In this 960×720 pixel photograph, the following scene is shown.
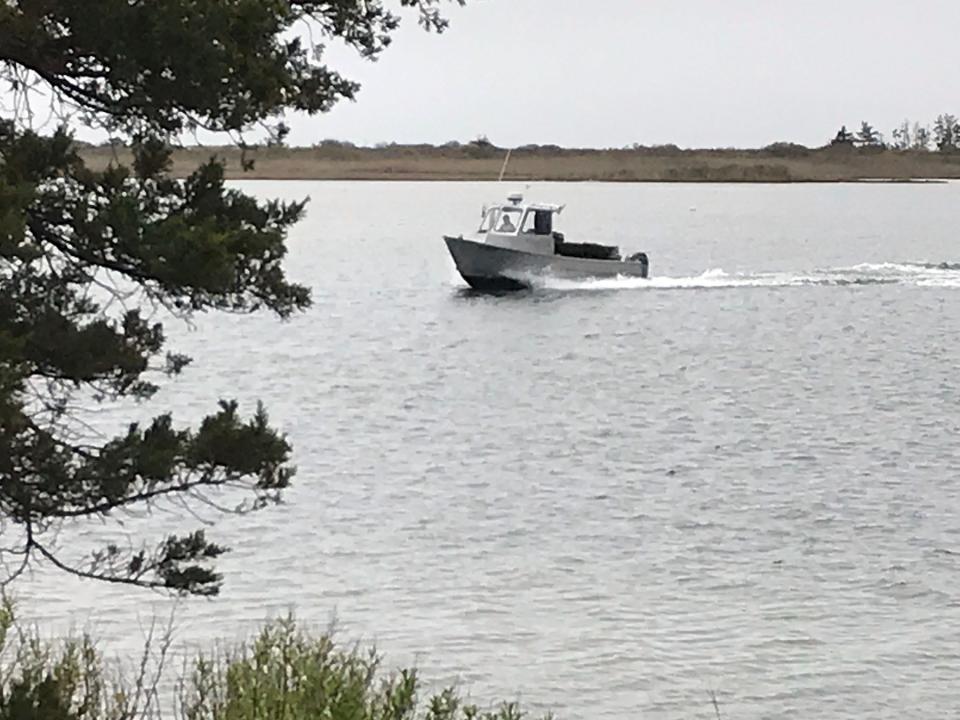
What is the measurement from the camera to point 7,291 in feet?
23.1

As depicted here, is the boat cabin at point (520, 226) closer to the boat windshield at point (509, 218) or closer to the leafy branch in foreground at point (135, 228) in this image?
the boat windshield at point (509, 218)

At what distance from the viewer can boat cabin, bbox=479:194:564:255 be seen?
46.8 meters

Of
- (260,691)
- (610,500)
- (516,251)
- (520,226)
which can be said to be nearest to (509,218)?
(520,226)

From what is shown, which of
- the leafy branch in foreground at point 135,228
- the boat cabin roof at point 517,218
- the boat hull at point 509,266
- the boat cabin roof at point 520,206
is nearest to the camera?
the leafy branch in foreground at point 135,228

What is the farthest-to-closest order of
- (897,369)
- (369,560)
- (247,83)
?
(897,369) < (369,560) < (247,83)

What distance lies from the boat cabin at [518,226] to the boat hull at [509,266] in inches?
9.3

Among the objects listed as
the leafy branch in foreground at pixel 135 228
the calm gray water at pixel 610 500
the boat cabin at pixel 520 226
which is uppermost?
the leafy branch in foreground at pixel 135 228

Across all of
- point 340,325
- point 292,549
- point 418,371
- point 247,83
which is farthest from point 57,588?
point 340,325

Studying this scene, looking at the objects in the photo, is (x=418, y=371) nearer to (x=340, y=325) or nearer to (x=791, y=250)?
(x=340, y=325)

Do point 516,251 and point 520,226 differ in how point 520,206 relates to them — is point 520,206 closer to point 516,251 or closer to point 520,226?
point 520,226

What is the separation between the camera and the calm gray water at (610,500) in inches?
571

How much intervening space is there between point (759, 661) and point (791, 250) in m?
63.6

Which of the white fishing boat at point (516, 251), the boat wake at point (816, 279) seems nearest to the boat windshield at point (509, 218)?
the white fishing boat at point (516, 251)

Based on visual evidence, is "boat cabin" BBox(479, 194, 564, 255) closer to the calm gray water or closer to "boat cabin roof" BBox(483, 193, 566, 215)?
"boat cabin roof" BBox(483, 193, 566, 215)
